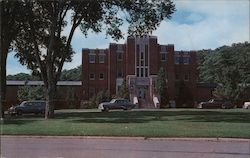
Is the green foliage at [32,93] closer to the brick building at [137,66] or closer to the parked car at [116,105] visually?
the brick building at [137,66]

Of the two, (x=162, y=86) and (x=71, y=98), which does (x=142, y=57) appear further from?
(x=71, y=98)

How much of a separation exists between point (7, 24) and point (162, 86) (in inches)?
1723

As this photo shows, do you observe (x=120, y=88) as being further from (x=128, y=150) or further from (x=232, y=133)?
(x=128, y=150)

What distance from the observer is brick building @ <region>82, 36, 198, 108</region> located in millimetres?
84225

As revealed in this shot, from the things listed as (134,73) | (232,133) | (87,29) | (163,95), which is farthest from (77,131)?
(134,73)

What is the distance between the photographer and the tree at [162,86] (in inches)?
3019

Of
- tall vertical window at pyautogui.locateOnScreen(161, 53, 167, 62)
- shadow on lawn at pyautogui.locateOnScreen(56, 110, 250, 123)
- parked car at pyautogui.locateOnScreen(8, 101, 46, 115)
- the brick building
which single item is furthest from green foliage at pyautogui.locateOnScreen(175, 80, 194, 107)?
shadow on lawn at pyautogui.locateOnScreen(56, 110, 250, 123)

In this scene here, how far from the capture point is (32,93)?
76188 millimetres

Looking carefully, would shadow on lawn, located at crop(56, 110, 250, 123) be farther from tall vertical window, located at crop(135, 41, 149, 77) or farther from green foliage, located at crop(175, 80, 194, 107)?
tall vertical window, located at crop(135, 41, 149, 77)

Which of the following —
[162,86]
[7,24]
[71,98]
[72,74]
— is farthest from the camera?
[72,74]

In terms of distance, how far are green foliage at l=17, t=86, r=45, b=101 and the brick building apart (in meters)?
10.3

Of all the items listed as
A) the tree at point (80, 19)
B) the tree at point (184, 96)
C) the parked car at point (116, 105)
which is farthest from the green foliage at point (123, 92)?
the tree at point (80, 19)

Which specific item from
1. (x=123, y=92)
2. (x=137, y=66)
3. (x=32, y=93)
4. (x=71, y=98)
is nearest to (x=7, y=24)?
(x=32, y=93)

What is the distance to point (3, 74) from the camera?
126ft
